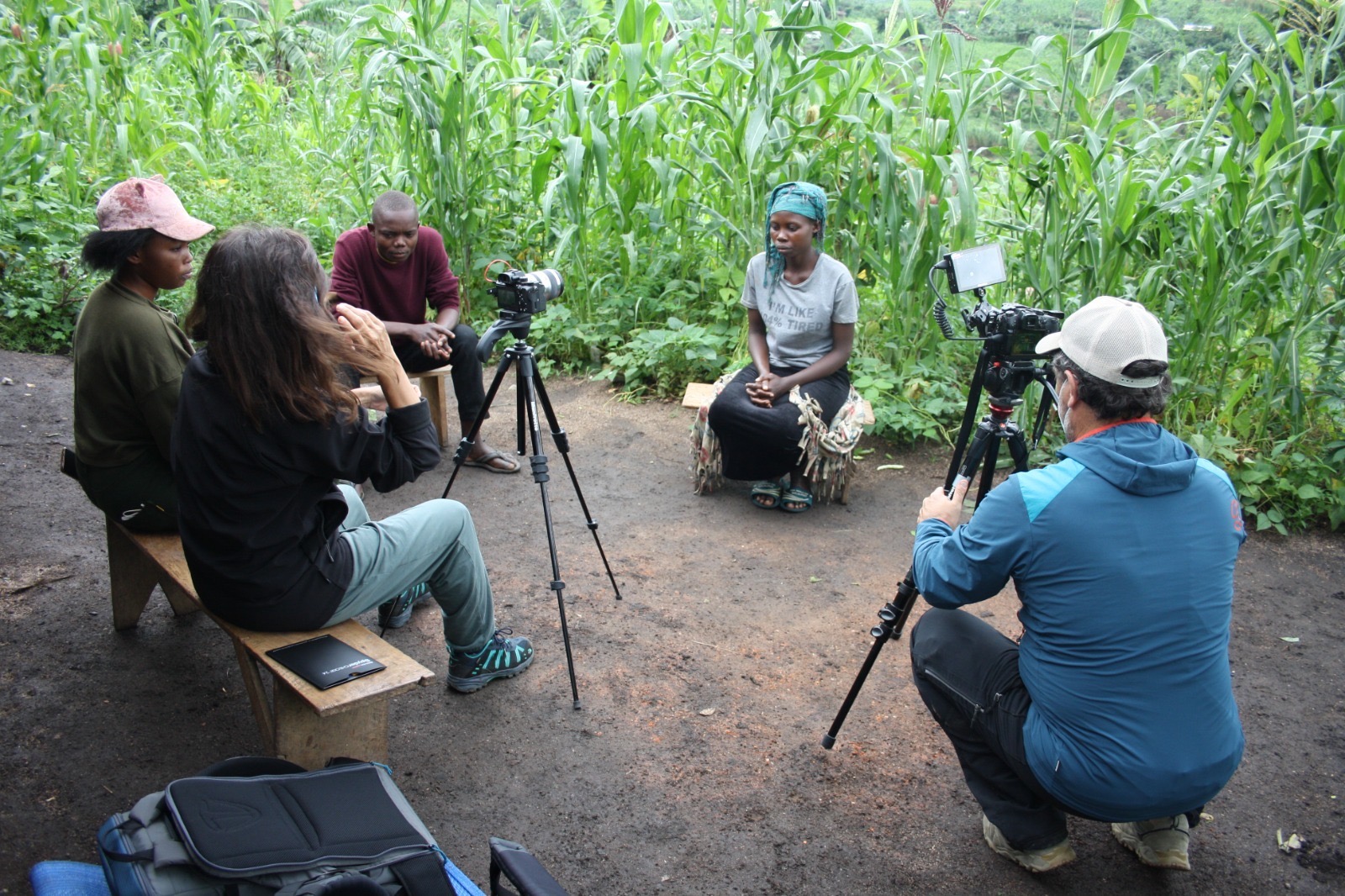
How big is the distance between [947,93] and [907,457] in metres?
1.71

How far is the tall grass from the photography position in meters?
3.87

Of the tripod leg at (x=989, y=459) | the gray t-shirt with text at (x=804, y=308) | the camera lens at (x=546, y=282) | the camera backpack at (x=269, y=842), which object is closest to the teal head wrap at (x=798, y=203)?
the gray t-shirt with text at (x=804, y=308)

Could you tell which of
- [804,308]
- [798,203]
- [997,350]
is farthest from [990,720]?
[798,203]

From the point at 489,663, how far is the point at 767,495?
5.59ft

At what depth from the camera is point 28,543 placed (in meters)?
3.49

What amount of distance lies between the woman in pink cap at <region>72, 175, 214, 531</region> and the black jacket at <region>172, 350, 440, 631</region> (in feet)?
1.65

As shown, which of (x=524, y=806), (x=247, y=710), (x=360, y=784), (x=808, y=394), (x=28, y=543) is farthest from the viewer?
(x=808, y=394)

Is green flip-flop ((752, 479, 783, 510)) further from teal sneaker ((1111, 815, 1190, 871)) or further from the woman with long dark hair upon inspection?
teal sneaker ((1111, 815, 1190, 871))

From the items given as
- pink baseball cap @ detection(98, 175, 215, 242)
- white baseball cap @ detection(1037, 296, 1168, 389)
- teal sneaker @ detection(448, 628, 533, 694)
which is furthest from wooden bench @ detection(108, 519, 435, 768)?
white baseball cap @ detection(1037, 296, 1168, 389)

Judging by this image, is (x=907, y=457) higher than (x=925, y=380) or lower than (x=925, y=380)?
lower

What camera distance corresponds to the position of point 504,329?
2900mm

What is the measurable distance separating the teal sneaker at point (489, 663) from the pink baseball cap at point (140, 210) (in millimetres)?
1414

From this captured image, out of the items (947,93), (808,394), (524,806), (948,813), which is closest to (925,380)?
(808,394)

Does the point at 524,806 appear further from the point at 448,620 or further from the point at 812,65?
the point at 812,65
